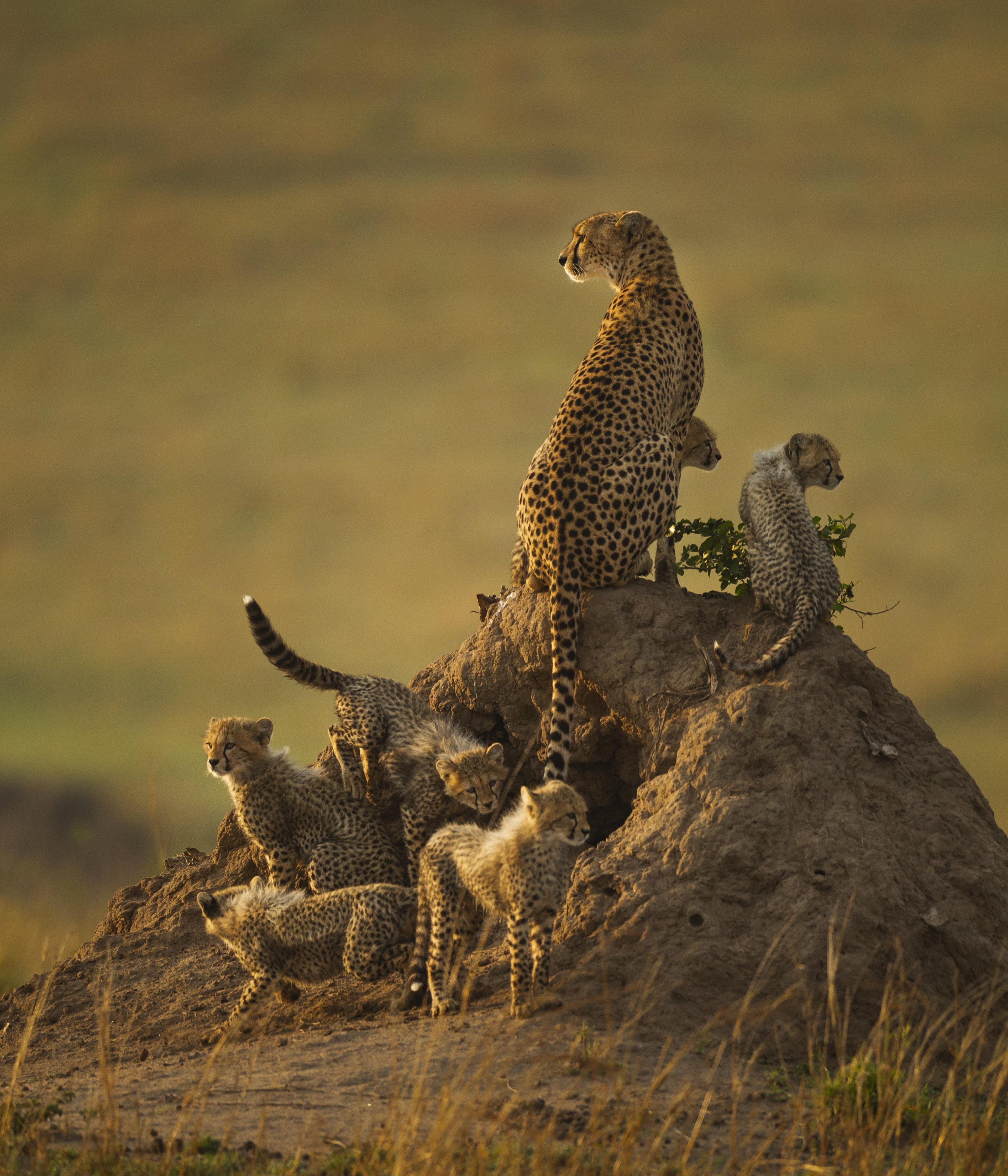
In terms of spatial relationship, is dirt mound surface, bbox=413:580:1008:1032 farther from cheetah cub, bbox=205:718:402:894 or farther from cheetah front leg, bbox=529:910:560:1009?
cheetah cub, bbox=205:718:402:894

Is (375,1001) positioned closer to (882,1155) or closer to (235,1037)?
(235,1037)

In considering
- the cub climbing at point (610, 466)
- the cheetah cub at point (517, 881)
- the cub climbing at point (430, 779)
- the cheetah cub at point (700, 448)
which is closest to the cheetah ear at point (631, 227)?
the cub climbing at point (610, 466)

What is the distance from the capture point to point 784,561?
6164 mm

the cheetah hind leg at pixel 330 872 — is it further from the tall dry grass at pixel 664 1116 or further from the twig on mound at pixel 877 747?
the twig on mound at pixel 877 747

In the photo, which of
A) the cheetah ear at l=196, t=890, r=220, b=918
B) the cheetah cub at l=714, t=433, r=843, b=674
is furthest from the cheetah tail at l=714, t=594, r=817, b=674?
the cheetah ear at l=196, t=890, r=220, b=918

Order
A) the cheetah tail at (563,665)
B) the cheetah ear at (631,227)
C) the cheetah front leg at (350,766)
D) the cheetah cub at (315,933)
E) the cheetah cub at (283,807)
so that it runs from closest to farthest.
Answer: the cheetah cub at (315,933)
the cheetah tail at (563,665)
the cheetah cub at (283,807)
the cheetah front leg at (350,766)
the cheetah ear at (631,227)

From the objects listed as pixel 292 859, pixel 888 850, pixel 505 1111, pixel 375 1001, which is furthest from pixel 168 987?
pixel 888 850

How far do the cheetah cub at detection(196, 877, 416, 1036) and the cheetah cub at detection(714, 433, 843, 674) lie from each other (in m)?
1.89

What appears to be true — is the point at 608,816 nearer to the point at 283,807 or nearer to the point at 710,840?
the point at 710,840

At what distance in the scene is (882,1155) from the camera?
4.16 metres

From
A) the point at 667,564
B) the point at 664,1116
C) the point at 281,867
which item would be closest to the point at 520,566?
the point at 667,564

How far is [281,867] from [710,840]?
7.58 feet

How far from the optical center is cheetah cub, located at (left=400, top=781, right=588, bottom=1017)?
Result: 5.19 meters

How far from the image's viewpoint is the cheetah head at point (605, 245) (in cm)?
750
